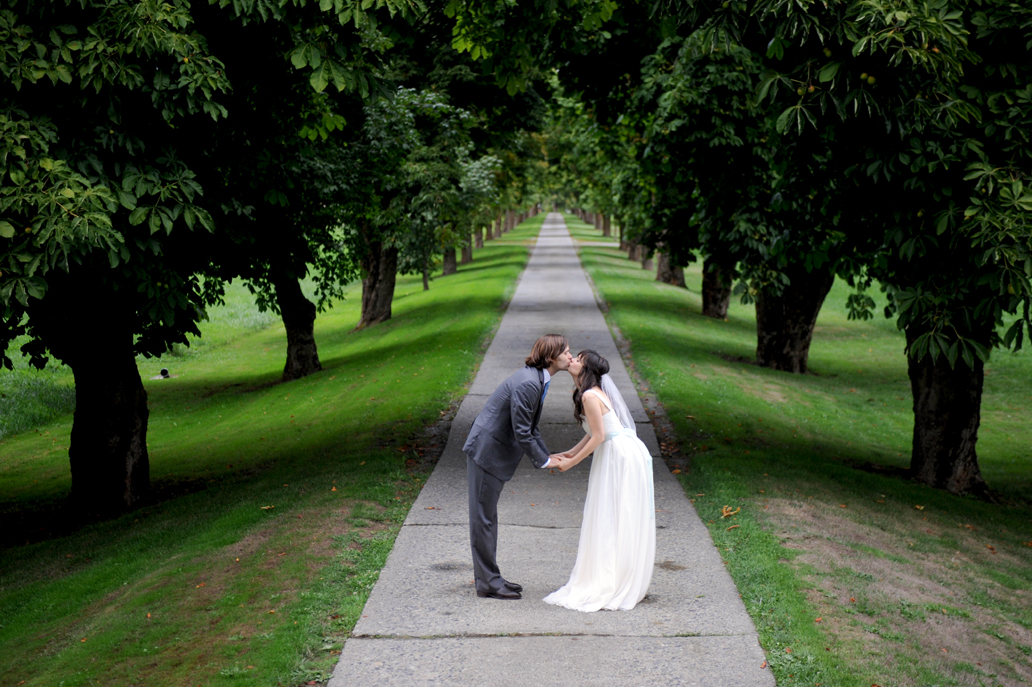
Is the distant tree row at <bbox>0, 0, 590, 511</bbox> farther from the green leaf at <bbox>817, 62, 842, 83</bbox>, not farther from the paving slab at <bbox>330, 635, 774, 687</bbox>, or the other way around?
the paving slab at <bbox>330, 635, 774, 687</bbox>

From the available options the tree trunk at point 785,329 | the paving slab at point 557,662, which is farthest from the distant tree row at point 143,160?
the tree trunk at point 785,329

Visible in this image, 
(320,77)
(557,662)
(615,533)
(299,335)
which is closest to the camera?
(557,662)

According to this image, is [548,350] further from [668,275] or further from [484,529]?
[668,275]

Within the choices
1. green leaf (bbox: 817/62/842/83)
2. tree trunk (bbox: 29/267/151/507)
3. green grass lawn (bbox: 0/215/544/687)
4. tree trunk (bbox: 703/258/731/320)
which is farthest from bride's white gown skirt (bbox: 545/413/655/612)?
tree trunk (bbox: 703/258/731/320)

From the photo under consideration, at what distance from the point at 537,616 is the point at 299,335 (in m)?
15.5

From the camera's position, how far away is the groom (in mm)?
5977

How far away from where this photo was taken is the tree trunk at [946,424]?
10.6 metres

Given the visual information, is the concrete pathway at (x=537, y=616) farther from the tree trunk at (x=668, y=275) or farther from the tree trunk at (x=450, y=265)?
the tree trunk at (x=450, y=265)

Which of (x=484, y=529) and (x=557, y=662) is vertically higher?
(x=484, y=529)

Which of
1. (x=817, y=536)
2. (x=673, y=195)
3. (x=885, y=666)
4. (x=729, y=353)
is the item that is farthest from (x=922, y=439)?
(x=729, y=353)

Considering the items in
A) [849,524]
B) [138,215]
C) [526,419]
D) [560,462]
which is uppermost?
[138,215]

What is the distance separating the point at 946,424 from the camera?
10.8 meters

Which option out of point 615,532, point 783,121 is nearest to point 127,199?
point 615,532

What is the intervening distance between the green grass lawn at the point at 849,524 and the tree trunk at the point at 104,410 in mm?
6603
